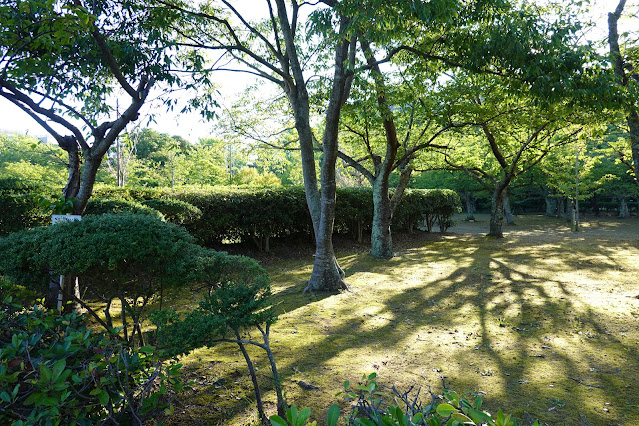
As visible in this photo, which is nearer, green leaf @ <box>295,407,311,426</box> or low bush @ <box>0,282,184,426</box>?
green leaf @ <box>295,407,311,426</box>

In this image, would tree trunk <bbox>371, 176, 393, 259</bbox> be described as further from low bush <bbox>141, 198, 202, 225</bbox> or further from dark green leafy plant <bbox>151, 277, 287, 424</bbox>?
dark green leafy plant <bbox>151, 277, 287, 424</bbox>

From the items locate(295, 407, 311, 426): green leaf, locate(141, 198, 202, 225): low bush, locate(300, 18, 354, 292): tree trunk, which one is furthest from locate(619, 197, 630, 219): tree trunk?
locate(295, 407, 311, 426): green leaf

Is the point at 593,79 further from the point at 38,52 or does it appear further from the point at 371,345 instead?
the point at 38,52

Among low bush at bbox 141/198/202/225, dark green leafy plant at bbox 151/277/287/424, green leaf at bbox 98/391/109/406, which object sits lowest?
dark green leafy plant at bbox 151/277/287/424

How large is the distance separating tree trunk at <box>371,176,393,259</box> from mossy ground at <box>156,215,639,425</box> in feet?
5.49

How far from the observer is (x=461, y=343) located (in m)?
4.68

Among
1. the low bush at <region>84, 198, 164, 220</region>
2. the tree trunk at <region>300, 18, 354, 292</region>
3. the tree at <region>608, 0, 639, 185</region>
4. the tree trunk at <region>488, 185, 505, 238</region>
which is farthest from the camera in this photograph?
the tree trunk at <region>488, 185, 505, 238</region>

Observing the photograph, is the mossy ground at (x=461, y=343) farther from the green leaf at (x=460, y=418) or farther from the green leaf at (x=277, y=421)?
the green leaf at (x=277, y=421)

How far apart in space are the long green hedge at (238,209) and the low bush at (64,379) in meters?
5.20

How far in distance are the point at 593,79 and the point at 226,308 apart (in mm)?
5808

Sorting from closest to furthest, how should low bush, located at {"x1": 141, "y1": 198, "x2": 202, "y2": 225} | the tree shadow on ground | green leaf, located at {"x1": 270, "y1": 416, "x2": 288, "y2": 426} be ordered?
green leaf, located at {"x1": 270, "y1": 416, "x2": 288, "y2": 426} → the tree shadow on ground → low bush, located at {"x1": 141, "y1": 198, "x2": 202, "y2": 225}

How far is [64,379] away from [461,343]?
173 inches

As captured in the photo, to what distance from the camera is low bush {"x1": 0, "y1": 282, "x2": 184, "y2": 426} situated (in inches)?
53.7

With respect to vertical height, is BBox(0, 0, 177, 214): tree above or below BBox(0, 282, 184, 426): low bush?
above
